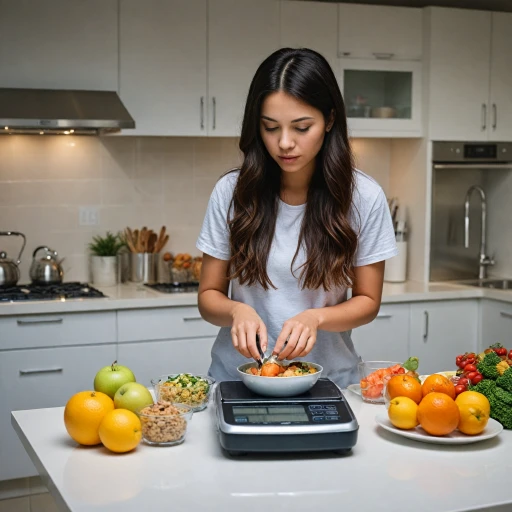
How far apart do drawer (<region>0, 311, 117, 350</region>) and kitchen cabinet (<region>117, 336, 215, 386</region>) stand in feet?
0.36

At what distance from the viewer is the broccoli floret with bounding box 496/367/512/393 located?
5.90 feet

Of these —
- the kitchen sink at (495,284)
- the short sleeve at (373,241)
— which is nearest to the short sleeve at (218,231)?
the short sleeve at (373,241)

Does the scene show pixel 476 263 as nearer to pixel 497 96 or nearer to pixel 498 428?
pixel 497 96

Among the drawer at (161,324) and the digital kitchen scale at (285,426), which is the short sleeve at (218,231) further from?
the drawer at (161,324)

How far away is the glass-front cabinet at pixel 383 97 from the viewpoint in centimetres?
425

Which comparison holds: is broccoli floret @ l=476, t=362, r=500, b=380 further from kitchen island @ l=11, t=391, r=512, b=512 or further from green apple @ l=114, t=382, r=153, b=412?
green apple @ l=114, t=382, r=153, b=412

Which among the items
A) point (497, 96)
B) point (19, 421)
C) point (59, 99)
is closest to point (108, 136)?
point (59, 99)

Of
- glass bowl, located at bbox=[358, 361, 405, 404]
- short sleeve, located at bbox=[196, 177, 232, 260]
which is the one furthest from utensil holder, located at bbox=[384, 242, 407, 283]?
glass bowl, located at bbox=[358, 361, 405, 404]

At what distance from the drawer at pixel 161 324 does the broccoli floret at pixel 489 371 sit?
2.00m

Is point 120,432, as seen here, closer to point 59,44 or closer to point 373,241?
point 373,241

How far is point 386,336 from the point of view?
408 centimetres

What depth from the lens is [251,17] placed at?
4020 millimetres

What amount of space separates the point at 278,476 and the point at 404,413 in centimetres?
33

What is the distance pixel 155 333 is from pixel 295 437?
86.6 inches
